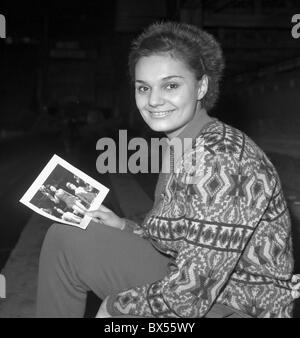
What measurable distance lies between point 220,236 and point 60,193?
0.74 m

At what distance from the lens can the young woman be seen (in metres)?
1.39

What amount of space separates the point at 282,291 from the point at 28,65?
32.9m

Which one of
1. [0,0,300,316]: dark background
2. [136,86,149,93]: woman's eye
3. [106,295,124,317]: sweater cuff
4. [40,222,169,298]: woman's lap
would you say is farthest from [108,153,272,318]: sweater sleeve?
[0,0,300,316]: dark background

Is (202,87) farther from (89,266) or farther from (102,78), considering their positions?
(102,78)

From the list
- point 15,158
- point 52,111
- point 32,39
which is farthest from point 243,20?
point 32,39

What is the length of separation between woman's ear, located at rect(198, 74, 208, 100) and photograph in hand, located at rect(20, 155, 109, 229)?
1.67ft

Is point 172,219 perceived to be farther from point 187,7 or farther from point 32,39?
point 32,39

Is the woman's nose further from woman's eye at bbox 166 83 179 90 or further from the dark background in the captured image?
the dark background

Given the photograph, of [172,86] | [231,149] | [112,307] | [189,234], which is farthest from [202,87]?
[112,307]

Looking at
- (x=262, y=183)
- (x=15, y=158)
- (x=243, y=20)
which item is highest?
(x=243, y=20)

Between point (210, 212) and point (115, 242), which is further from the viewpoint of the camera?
point (115, 242)

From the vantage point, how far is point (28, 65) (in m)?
32.8

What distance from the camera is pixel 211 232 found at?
137 centimetres

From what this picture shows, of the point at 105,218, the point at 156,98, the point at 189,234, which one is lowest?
the point at 105,218
